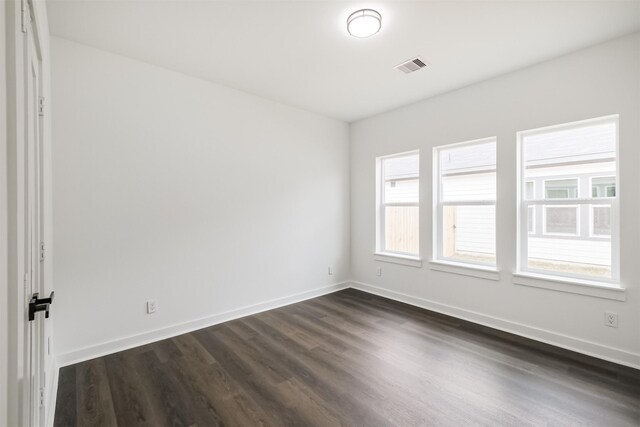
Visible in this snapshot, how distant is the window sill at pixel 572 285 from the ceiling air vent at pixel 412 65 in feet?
7.80

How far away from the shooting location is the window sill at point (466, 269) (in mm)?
3279

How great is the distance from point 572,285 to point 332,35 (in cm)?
313

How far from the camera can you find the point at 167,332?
304cm

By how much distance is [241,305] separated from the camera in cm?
362

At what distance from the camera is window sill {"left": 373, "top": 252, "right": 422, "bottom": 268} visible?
3994mm

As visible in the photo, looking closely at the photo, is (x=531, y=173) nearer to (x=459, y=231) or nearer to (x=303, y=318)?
(x=459, y=231)

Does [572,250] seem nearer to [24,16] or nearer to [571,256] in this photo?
[571,256]

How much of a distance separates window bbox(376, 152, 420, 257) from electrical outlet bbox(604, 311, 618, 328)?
1.92 meters

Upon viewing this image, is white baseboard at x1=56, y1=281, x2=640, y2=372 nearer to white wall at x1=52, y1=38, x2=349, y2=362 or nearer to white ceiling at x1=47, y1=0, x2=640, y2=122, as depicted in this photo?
white wall at x1=52, y1=38, x2=349, y2=362

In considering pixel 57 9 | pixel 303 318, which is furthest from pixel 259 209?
pixel 57 9

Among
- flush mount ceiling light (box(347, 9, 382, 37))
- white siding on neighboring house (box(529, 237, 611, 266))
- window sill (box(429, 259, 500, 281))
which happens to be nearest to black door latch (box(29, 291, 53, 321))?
flush mount ceiling light (box(347, 9, 382, 37))

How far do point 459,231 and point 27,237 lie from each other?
12.7 ft

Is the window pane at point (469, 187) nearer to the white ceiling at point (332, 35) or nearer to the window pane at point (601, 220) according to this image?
the window pane at point (601, 220)

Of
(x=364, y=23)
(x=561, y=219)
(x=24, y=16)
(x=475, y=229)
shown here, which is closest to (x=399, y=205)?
(x=475, y=229)
